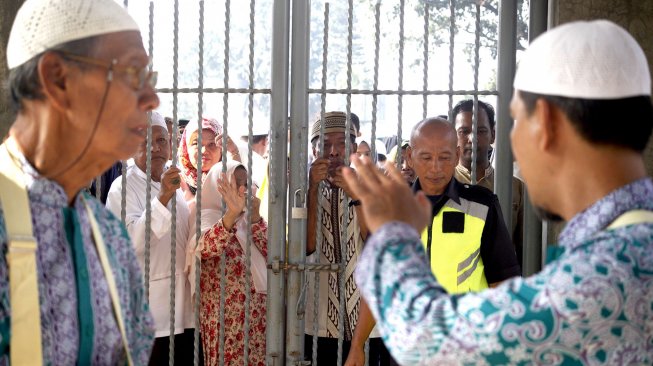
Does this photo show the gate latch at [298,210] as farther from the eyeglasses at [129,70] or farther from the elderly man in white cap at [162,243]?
the eyeglasses at [129,70]

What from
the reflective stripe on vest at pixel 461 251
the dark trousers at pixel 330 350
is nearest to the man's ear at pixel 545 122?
the reflective stripe on vest at pixel 461 251

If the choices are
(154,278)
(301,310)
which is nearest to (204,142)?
(154,278)

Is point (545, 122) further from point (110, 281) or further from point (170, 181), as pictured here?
point (170, 181)

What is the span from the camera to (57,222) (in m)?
1.90

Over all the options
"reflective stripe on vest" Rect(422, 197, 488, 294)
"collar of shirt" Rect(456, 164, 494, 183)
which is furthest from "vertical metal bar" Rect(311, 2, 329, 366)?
"collar of shirt" Rect(456, 164, 494, 183)

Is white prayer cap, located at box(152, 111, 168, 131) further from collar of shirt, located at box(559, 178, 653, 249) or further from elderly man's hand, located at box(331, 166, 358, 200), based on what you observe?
collar of shirt, located at box(559, 178, 653, 249)

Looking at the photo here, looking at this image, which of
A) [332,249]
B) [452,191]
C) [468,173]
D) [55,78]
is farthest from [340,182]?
[55,78]

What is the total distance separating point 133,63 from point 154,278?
288 centimetres

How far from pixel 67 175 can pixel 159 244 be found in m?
2.87

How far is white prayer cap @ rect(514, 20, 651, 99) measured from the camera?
169 cm

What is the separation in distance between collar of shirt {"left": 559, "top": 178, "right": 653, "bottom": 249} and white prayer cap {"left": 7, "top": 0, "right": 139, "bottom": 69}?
114 cm

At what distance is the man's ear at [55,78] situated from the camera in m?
1.90

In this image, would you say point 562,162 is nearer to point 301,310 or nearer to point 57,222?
point 57,222

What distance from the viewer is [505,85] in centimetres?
439
